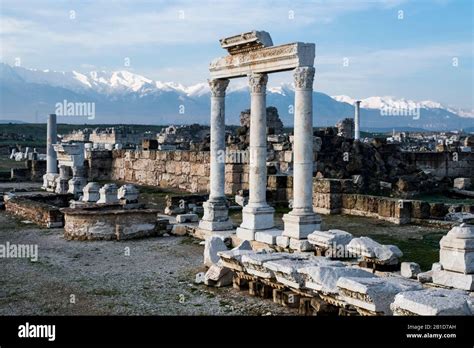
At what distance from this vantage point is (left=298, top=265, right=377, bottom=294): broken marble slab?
935 cm

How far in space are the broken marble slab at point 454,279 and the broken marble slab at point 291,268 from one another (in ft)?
5.01

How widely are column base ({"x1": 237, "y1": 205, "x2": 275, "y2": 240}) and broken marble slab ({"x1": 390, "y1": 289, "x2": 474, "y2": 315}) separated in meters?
7.06

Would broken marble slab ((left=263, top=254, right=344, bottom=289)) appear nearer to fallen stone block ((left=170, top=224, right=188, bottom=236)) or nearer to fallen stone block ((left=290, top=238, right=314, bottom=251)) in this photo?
fallen stone block ((left=290, top=238, right=314, bottom=251))

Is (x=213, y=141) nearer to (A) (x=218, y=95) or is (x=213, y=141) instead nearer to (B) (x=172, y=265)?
(A) (x=218, y=95)

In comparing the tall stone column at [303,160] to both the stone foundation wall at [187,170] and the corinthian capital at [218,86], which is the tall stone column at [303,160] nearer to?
the corinthian capital at [218,86]

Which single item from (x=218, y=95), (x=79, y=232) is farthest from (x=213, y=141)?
(x=79, y=232)

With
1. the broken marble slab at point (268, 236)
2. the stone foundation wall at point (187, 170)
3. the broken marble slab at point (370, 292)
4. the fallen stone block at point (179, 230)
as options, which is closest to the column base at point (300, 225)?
the broken marble slab at point (268, 236)

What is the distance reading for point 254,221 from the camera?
15164 millimetres

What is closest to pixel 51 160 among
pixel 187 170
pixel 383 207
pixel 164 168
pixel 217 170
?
pixel 164 168

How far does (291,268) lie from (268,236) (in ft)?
14.6

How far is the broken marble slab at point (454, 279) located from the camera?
380 inches

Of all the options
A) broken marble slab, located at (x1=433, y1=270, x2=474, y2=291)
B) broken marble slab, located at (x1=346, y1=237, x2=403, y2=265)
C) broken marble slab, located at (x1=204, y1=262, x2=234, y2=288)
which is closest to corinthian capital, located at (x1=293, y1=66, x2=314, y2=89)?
broken marble slab, located at (x1=346, y1=237, x2=403, y2=265)

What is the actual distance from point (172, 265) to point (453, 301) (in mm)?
6874
